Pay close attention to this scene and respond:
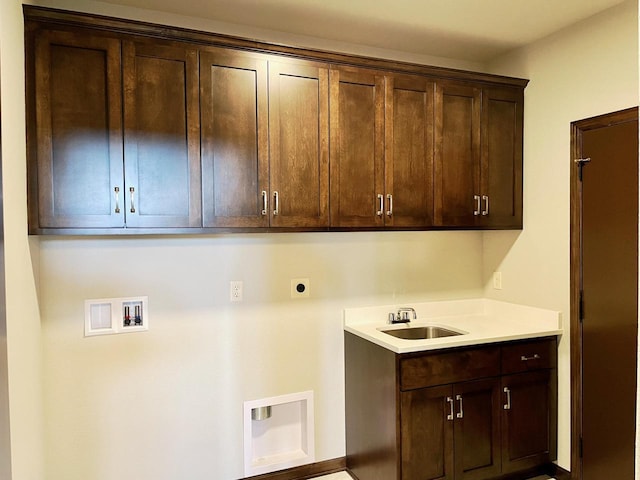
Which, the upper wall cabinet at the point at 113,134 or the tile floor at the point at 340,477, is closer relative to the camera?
the upper wall cabinet at the point at 113,134

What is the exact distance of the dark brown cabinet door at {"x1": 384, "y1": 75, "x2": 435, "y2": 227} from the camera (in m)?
2.50

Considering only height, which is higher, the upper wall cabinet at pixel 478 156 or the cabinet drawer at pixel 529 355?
the upper wall cabinet at pixel 478 156

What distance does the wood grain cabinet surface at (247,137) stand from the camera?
6.24ft

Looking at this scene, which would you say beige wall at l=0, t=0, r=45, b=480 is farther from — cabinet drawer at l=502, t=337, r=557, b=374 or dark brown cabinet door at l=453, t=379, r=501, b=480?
cabinet drawer at l=502, t=337, r=557, b=374

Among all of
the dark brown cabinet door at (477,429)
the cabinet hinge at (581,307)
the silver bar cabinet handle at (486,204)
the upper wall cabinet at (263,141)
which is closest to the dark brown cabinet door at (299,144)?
the upper wall cabinet at (263,141)

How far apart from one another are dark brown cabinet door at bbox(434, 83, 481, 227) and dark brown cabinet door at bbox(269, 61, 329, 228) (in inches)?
28.9

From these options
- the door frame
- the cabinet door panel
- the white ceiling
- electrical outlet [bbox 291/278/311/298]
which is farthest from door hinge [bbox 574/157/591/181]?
electrical outlet [bbox 291/278/311/298]

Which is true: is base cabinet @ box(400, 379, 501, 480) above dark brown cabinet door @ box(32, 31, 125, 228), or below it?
below

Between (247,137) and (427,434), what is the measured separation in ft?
6.00

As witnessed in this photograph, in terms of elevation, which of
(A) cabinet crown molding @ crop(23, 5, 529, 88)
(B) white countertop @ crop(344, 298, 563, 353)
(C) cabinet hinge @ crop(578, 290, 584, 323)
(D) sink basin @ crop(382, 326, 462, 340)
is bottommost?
(D) sink basin @ crop(382, 326, 462, 340)

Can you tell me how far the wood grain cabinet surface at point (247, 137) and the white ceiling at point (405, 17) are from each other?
26 centimetres

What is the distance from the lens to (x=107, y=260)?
7.44 ft

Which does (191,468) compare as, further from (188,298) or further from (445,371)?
(445,371)

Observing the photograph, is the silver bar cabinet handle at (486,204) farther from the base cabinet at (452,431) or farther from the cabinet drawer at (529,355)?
the base cabinet at (452,431)
